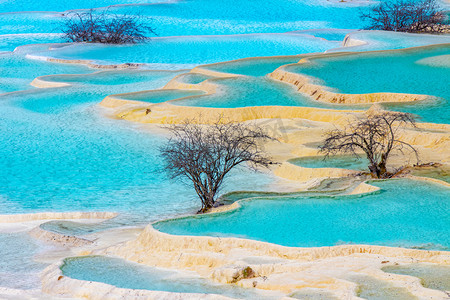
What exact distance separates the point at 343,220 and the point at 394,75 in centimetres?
862

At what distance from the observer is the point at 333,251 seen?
6.91 m

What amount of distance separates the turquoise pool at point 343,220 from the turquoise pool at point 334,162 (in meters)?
2.01

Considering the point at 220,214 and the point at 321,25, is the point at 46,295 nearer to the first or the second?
the point at 220,214

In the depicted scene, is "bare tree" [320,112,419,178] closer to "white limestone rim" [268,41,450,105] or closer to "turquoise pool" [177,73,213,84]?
"white limestone rim" [268,41,450,105]

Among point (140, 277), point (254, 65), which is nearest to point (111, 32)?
point (254, 65)

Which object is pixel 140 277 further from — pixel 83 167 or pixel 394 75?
pixel 394 75

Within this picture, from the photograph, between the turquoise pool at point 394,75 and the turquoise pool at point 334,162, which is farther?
the turquoise pool at point 394,75

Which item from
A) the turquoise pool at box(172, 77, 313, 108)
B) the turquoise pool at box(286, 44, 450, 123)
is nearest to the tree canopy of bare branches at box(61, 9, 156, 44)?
the turquoise pool at box(172, 77, 313, 108)

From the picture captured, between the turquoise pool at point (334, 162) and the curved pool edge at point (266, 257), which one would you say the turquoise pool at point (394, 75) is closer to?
the turquoise pool at point (334, 162)

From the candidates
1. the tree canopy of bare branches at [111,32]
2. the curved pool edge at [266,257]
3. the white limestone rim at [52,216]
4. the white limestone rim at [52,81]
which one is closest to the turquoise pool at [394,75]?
the white limestone rim at [52,81]

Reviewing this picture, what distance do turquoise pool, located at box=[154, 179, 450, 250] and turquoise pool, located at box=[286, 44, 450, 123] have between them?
410 cm

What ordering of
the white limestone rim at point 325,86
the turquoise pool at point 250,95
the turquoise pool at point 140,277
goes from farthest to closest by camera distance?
the turquoise pool at point 250,95 < the white limestone rim at point 325,86 < the turquoise pool at point 140,277

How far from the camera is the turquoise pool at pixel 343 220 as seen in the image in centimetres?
725

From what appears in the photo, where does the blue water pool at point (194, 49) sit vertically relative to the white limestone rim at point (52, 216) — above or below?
above
